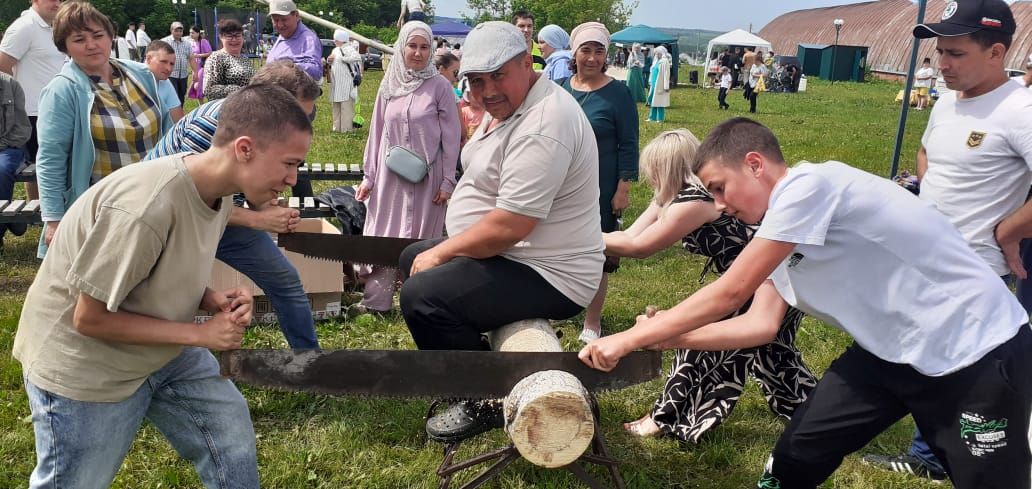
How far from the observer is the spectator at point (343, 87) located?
13.1m

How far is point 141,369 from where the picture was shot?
2352mm

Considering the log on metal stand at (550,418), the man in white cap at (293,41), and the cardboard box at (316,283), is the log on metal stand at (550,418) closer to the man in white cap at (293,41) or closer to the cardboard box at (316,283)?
the cardboard box at (316,283)

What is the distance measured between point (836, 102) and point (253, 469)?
26410 millimetres

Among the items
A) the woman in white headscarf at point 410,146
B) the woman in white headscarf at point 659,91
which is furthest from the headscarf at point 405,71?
the woman in white headscarf at point 659,91

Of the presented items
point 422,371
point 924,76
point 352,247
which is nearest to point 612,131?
point 352,247

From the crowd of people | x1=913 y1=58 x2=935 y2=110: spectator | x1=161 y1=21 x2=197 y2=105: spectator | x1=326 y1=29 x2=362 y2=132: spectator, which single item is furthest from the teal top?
x1=913 y1=58 x2=935 y2=110: spectator

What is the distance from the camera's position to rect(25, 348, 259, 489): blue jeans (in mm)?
2268

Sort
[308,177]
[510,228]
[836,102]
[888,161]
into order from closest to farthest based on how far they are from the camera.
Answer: [510,228], [308,177], [888,161], [836,102]

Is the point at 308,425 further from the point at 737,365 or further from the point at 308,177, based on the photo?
the point at 308,177

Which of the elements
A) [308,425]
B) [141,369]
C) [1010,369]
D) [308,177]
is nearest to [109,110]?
[308,425]

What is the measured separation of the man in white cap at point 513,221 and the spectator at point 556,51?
4.24 m

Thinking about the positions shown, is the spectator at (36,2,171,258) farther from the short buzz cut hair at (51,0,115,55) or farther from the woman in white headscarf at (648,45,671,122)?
the woman in white headscarf at (648,45,671,122)

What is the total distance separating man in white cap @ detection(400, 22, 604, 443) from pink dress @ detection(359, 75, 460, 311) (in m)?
2.22

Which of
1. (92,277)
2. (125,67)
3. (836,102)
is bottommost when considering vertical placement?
(836,102)
